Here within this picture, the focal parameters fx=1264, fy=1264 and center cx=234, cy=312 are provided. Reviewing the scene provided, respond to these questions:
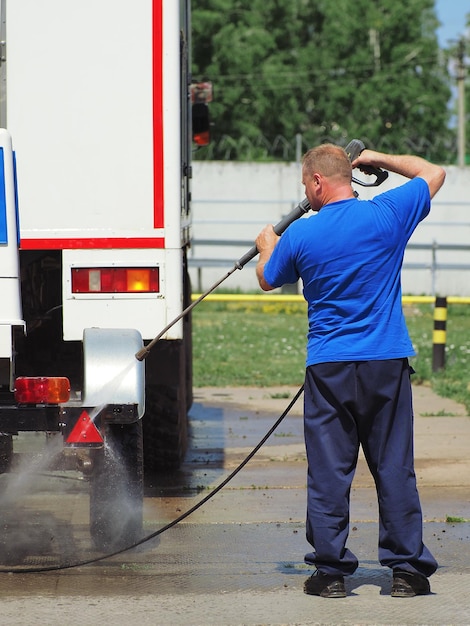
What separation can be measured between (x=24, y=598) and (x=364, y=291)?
6.12 ft

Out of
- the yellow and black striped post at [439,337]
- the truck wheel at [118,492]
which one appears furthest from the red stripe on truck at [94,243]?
the yellow and black striped post at [439,337]

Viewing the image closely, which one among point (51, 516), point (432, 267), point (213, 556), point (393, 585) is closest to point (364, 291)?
point (393, 585)

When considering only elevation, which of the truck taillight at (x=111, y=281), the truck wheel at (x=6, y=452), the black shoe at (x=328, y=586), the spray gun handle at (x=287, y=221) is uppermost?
the spray gun handle at (x=287, y=221)

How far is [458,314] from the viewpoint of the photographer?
2033 cm

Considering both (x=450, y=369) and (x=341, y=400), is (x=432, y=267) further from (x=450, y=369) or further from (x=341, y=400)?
(x=341, y=400)

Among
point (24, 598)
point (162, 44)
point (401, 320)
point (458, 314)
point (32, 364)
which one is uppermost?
point (162, 44)

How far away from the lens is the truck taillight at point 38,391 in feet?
17.7

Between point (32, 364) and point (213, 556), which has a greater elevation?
point (32, 364)

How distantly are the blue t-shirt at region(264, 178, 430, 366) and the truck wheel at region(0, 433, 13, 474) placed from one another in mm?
1392

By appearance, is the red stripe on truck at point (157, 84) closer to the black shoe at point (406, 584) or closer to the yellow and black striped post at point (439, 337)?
the black shoe at point (406, 584)

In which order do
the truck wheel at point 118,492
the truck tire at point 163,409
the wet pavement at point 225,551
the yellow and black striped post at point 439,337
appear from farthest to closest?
1. the yellow and black striped post at point 439,337
2. the truck tire at point 163,409
3. the truck wheel at point 118,492
4. the wet pavement at point 225,551

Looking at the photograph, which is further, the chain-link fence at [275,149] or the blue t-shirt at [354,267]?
the chain-link fence at [275,149]

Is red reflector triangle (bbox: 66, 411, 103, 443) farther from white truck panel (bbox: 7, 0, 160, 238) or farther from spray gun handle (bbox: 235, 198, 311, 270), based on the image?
white truck panel (bbox: 7, 0, 160, 238)

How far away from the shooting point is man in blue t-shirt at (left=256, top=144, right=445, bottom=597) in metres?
5.00
